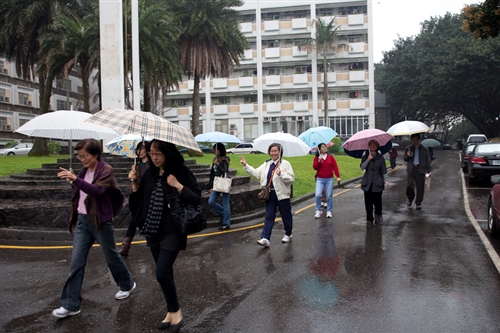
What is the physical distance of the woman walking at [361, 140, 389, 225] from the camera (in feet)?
31.1

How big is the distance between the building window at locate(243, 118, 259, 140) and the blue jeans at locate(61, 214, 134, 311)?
4619cm

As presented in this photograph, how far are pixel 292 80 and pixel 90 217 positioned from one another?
4703cm

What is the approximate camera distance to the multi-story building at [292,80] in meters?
49.4

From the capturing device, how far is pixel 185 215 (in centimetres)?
421

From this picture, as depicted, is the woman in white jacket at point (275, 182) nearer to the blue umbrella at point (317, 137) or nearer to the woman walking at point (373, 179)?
the woman walking at point (373, 179)

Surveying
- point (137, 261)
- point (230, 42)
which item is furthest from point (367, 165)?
point (230, 42)

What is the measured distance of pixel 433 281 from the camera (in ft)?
18.5

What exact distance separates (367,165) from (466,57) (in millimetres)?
41434

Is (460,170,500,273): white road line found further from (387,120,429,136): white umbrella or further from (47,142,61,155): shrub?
(47,142,61,155): shrub

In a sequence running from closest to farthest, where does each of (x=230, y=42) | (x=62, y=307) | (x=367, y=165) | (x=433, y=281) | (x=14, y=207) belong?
(x=62, y=307)
(x=433, y=281)
(x=14, y=207)
(x=367, y=165)
(x=230, y=42)

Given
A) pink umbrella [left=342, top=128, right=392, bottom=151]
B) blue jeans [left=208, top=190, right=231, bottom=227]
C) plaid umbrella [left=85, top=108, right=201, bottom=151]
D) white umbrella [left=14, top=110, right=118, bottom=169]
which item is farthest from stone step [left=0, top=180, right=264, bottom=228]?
pink umbrella [left=342, top=128, right=392, bottom=151]

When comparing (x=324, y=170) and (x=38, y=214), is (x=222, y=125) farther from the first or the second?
(x=38, y=214)

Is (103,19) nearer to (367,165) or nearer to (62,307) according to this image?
(367,165)

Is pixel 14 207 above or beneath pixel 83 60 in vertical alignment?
beneath
